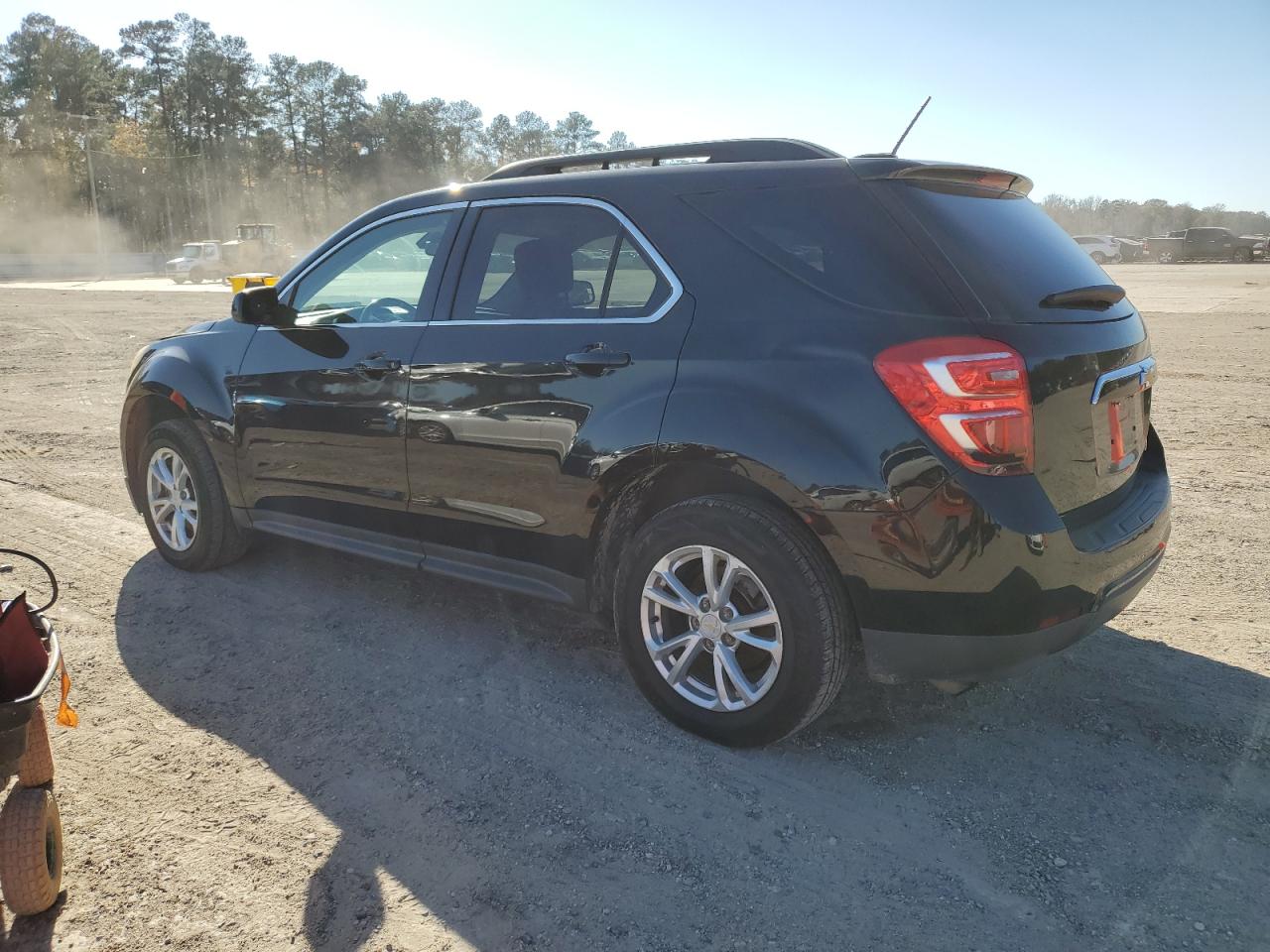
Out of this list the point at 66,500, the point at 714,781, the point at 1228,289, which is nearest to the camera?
the point at 714,781

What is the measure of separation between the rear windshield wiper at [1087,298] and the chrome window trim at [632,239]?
1.15 meters

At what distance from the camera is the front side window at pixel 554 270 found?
3182 mm

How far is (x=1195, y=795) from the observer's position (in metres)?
2.76

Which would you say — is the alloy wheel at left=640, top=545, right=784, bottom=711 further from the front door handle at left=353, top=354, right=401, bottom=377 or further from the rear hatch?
the front door handle at left=353, top=354, right=401, bottom=377

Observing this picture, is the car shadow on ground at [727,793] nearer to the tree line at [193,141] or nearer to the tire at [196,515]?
the tire at [196,515]

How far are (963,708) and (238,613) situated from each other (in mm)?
3157

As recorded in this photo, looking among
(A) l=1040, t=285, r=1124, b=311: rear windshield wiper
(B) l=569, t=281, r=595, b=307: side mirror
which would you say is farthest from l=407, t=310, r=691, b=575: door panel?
(A) l=1040, t=285, r=1124, b=311: rear windshield wiper

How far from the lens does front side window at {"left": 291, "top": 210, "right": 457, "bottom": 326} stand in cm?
384

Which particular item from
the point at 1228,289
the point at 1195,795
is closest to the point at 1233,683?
the point at 1195,795

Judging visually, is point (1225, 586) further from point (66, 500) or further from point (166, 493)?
point (66, 500)

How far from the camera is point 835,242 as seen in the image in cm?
281

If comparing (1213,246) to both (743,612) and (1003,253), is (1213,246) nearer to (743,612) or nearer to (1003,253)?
(1003,253)

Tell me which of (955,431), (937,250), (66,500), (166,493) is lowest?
(66,500)

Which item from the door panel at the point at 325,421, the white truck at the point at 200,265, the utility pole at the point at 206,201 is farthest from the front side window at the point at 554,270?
the utility pole at the point at 206,201
